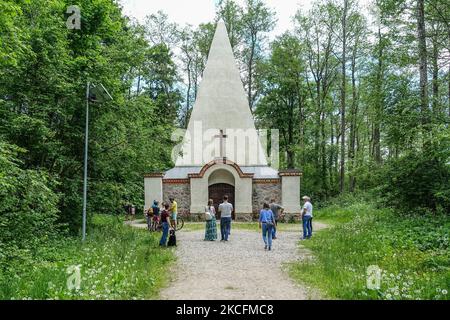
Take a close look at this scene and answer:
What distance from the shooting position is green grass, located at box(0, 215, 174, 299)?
553 cm

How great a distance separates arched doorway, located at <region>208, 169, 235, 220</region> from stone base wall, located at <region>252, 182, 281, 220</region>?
4.05ft

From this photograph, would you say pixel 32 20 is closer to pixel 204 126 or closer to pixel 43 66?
pixel 43 66

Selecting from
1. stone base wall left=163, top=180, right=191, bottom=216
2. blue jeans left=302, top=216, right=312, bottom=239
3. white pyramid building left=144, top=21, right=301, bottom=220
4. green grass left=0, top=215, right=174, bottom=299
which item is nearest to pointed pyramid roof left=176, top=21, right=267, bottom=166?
white pyramid building left=144, top=21, right=301, bottom=220

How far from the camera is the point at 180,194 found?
20953 mm

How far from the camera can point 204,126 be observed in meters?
22.5

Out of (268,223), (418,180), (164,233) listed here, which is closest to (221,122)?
(164,233)

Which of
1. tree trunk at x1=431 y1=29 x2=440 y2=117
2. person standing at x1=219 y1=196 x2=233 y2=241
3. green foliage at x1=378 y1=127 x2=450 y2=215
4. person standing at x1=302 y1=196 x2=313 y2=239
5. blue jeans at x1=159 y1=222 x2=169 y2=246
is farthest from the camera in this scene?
person standing at x1=302 y1=196 x2=313 y2=239

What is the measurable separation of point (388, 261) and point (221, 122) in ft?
52.5

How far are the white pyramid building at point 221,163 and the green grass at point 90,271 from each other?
10.3 meters

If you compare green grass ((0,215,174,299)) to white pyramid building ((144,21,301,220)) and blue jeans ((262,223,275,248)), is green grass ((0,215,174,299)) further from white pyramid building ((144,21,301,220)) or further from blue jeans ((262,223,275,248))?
white pyramid building ((144,21,301,220))

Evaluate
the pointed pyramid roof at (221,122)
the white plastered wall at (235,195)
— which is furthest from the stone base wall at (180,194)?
the pointed pyramid roof at (221,122)

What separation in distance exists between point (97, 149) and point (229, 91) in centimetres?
1255

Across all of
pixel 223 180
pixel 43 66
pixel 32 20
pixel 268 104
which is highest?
pixel 268 104

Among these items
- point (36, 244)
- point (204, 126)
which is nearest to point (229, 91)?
point (204, 126)
